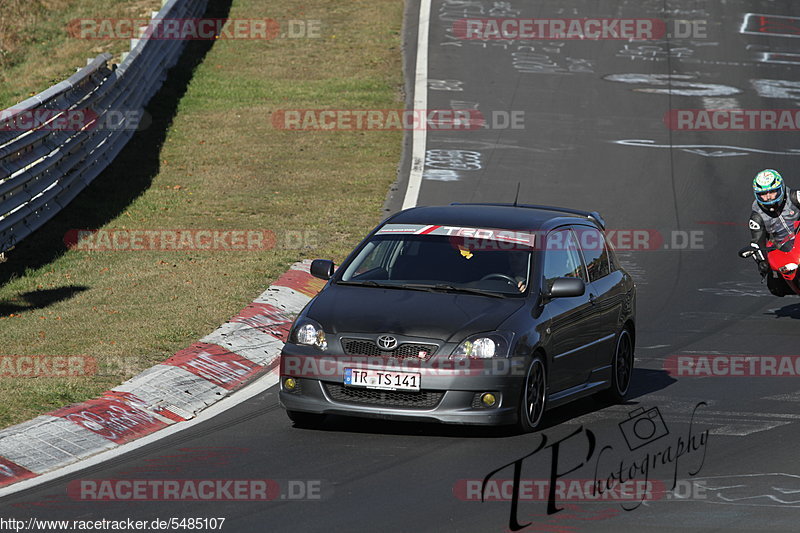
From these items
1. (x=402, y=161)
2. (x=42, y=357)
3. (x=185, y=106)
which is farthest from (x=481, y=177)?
(x=42, y=357)

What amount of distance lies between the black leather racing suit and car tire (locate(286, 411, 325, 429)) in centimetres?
695

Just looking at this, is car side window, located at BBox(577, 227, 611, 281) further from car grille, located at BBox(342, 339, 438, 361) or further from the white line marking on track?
the white line marking on track

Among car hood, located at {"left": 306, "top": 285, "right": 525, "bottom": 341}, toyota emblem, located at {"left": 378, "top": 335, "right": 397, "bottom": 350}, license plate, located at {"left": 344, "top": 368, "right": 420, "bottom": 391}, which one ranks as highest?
car hood, located at {"left": 306, "top": 285, "right": 525, "bottom": 341}

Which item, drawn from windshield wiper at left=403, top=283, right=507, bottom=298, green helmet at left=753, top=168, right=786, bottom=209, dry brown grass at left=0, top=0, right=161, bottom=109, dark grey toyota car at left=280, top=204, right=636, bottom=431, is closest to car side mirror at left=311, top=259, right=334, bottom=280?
dark grey toyota car at left=280, top=204, right=636, bottom=431

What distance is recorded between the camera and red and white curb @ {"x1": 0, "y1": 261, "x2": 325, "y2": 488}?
882 centimetres

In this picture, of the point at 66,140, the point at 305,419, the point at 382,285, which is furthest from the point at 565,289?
the point at 66,140

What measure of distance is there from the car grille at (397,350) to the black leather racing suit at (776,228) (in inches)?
268

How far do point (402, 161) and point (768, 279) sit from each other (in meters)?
9.67

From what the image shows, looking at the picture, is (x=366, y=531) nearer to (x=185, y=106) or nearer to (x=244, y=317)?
(x=244, y=317)

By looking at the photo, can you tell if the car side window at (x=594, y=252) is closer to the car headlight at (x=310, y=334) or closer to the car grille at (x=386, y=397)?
the car grille at (x=386, y=397)

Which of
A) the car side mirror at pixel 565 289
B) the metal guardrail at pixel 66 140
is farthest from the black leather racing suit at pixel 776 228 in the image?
the metal guardrail at pixel 66 140

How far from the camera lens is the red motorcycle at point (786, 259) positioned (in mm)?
14539

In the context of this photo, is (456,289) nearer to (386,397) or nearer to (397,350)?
(397,350)

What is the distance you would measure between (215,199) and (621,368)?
34.1 feet
